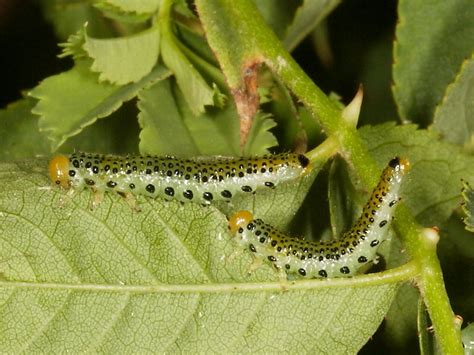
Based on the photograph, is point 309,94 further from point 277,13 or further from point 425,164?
point 277,13

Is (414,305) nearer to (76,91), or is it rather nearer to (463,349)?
(463,349)

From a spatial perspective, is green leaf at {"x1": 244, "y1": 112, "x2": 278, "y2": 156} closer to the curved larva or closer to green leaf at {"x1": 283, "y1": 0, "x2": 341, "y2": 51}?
the curved larva

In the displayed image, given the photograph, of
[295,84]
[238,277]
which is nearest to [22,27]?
[295,84]

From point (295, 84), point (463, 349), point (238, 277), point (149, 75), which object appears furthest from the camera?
point (149, 75)

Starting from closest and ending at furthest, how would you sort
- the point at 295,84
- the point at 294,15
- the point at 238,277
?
the point at 238,277
the point at 295,84
the point at 294,15

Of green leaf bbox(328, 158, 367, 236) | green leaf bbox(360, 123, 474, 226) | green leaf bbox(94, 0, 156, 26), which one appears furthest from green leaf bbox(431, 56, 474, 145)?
green leaf bbox(94, 0, 156, 26)

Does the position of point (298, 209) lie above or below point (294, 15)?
below
